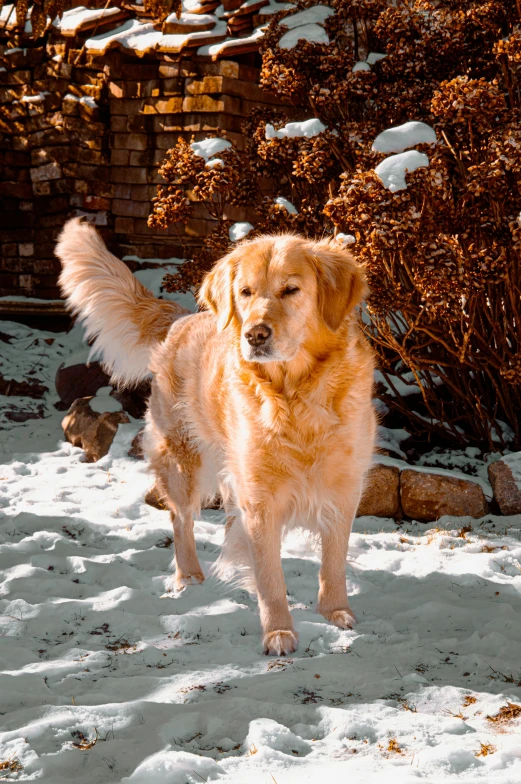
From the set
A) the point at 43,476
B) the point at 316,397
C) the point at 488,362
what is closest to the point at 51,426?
the point at 43,476

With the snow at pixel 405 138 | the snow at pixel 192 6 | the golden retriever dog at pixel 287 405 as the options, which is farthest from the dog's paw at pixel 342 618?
the snow at pixel 192 6

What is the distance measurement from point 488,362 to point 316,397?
215 cm

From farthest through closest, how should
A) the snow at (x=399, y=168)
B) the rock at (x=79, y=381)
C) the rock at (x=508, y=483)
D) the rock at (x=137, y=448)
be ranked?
1. the rock at (x=79, y=381)
2. the rock at (x=137, y=448)
3. the rock at (x=508, y=483)
4. the snow at (x=399, y=168)

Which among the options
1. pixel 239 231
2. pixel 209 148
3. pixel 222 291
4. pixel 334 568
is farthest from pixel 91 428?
pixel 334 568

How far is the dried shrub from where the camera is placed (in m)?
4.00

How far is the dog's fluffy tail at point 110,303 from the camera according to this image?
4133 mm

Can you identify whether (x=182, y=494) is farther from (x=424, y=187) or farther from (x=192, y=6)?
(x=192, y=6)

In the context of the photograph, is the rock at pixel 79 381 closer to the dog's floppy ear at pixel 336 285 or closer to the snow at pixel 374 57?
the snow at pixel 374 57

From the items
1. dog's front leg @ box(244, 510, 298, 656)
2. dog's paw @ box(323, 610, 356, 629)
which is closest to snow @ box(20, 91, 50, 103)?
dog's front leg @ box(244, 510, 298, 656)

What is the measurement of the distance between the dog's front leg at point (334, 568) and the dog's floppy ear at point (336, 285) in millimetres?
805

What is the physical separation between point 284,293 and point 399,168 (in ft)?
4.81

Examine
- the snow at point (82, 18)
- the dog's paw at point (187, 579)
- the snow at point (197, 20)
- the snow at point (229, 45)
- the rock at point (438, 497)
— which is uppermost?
the snow at point (82, 18)

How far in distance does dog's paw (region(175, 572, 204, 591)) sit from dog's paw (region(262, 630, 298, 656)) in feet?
2.82

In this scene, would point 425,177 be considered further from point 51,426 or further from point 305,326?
point 51,426
